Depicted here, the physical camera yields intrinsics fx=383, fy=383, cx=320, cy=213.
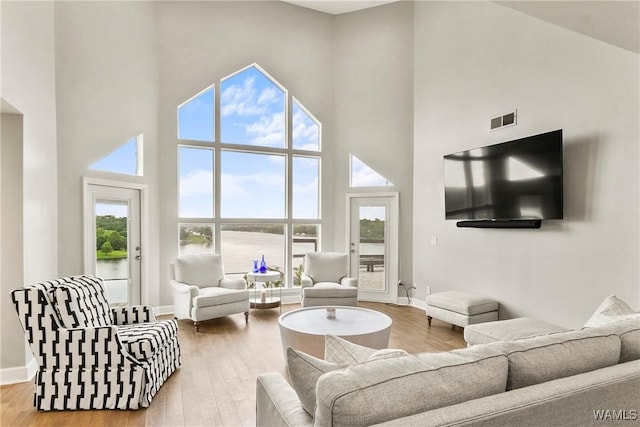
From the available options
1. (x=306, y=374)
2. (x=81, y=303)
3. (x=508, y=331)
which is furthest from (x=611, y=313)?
A: (x=81, y=303)

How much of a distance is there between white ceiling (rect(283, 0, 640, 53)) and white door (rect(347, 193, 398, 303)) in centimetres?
390

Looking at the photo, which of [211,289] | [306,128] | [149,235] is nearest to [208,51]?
[306,128]

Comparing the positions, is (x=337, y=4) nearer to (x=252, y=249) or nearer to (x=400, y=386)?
(x=252, y=249)

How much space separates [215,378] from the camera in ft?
10.7

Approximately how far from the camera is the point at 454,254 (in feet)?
17.1

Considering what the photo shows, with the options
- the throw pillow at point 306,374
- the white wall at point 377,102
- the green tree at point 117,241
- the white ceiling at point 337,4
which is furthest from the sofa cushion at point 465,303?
the white ceiling at point 337,4

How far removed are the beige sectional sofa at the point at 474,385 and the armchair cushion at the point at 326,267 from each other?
424 cm

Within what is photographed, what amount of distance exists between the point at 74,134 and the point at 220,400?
3481 mm

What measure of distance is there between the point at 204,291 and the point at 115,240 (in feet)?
4.37

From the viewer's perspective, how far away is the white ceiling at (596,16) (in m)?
2.08

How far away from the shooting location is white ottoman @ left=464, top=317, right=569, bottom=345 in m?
3.12

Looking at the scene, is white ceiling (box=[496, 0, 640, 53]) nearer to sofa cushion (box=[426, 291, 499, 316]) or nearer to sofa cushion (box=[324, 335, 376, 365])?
sofa cushion (box=[324, 335, 376, 365])

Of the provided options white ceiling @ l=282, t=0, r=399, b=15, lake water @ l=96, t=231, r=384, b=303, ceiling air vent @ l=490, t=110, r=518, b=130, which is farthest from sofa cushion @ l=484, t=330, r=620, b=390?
white ceiling @ l=282, t=0, r=399, b=15

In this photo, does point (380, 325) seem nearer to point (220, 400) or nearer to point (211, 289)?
point (220, 400)
